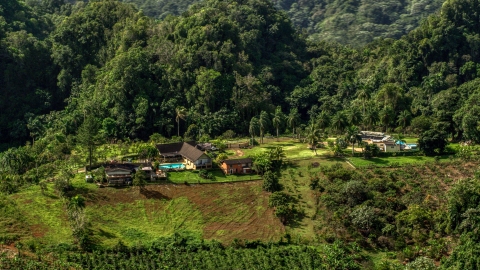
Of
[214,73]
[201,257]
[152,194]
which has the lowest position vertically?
[201,257]

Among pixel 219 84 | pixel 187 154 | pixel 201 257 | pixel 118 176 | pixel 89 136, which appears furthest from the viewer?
pixel 219 84

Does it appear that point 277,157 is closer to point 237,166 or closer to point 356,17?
point 237,166

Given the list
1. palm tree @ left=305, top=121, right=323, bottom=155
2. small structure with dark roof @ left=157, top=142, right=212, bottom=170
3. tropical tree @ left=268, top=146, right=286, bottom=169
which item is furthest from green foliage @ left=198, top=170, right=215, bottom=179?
palm tree @ left=305, top=121, right=323, bottom=155

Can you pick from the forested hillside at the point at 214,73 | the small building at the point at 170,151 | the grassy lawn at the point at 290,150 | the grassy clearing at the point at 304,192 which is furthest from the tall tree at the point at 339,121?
the small building at the point at 170,151

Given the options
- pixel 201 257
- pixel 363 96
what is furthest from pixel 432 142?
pixel 201 257

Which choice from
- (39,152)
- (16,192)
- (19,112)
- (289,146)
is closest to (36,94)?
(19,112)

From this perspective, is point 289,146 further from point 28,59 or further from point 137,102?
point 28,59

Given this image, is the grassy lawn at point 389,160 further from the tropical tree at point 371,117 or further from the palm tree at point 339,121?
the tropical tree at point 371,117
